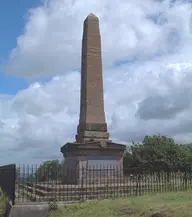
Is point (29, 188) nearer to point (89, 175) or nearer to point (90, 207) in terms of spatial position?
point (89, 175)

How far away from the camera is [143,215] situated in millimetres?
7926

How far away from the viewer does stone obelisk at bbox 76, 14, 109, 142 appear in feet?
48.4

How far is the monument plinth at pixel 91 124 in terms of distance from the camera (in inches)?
538

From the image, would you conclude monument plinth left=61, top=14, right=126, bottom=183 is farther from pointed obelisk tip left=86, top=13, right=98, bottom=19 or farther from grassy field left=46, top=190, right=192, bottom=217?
grassy field left=46, top=190, right=192, bottom=217

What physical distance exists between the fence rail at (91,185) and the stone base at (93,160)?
4cm

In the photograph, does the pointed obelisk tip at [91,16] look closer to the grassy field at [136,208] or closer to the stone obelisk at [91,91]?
the stone obelisk at [91,91]

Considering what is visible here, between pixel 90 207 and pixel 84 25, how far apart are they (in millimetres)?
9512

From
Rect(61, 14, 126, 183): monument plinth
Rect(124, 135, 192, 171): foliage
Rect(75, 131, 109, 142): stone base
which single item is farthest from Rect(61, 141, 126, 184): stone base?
Rect(124, 135, 192, 171): foliage

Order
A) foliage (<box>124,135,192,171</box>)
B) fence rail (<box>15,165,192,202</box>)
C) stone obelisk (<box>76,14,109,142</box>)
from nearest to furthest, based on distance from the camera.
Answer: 1. fence rail (<box>15,165,192,202</box>)
2. stone obelisk (<box>76,14,109,142</box>)
3. foliage (<box>124,135,192,171</box>)

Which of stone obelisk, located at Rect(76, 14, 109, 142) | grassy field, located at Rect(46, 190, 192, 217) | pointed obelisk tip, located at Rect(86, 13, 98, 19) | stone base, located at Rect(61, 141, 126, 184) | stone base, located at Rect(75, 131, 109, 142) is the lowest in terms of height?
grassy field, located at Rect(46, 190, 192, 217)

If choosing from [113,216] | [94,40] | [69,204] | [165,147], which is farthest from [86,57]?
[165,147]

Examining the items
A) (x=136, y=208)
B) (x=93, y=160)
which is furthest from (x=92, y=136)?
(x=136, y=208)

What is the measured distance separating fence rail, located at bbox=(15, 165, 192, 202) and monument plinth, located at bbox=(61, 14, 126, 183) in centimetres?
48

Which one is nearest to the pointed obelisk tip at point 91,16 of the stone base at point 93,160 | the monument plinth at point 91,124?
the monument plinth at point 91,124
